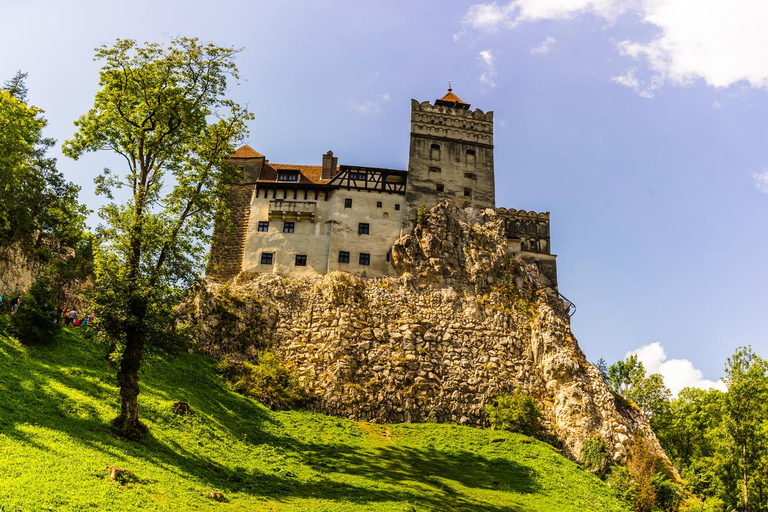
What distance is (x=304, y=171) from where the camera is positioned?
195ft

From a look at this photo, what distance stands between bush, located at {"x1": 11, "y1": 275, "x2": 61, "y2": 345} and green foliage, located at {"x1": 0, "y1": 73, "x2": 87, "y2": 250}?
3131mm

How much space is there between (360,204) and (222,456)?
3016 centimetres

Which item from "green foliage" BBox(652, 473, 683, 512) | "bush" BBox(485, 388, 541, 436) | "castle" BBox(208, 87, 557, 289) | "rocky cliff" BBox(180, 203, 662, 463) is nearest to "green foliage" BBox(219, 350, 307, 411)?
"rocky cliff" BBox(180, 203, 662, 463)

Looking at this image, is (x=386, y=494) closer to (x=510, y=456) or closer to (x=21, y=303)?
(x=510, y=456)

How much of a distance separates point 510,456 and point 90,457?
2499 centimetres

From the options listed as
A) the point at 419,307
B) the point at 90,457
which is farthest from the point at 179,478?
the point at 419,307

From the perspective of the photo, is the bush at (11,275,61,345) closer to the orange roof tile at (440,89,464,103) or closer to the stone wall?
the stone wall

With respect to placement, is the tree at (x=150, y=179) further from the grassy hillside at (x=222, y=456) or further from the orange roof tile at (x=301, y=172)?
the orange roof tile at (x=301, y=172)

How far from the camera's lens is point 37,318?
31.0 m

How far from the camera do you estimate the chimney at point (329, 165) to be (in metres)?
59.3

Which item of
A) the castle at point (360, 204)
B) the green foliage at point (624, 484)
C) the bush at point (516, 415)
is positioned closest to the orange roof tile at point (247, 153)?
the castle at point (360, 204)

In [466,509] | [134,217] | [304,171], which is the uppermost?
[304,171]

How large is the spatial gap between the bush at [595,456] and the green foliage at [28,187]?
32.9m

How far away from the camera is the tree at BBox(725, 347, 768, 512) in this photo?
44875 mm
